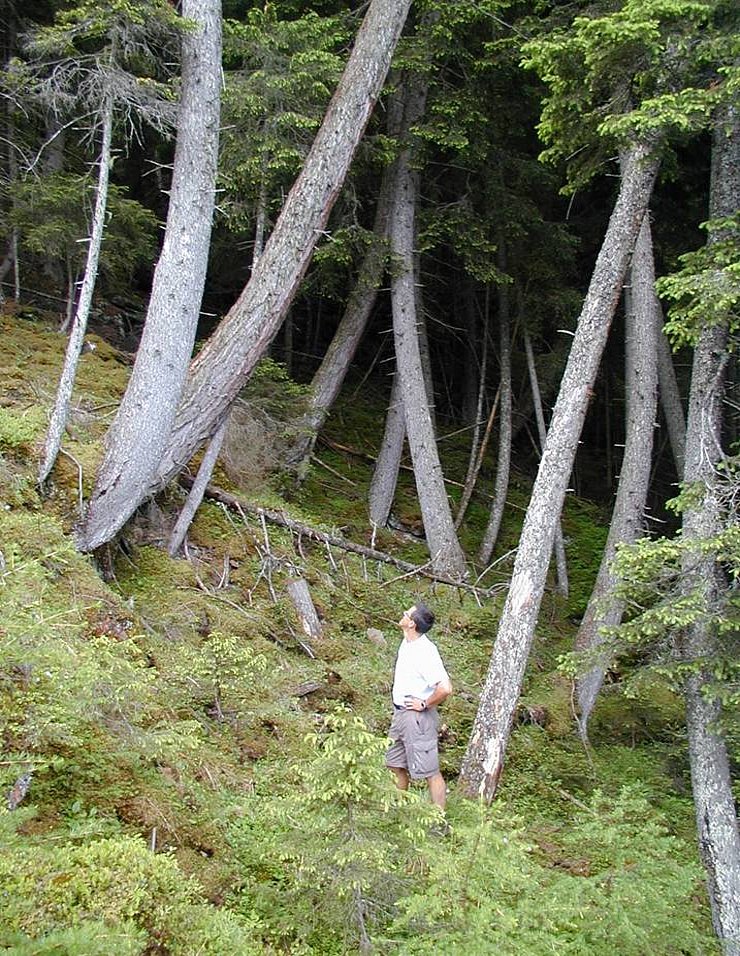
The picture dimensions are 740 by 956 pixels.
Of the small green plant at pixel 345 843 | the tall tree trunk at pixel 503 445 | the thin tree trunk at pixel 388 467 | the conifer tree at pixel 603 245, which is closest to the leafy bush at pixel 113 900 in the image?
the small green plant at pixel 345 843

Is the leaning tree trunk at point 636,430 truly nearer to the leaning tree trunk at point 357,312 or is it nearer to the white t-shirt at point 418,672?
the white t-shirt at point 418,672

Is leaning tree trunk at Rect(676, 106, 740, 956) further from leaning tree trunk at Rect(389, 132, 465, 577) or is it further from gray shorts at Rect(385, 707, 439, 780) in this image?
leaning tree trunk at Rect(389, 132, 465, 577)

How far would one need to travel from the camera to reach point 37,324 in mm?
11148

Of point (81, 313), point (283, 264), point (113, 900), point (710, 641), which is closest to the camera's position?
point (113, 900)

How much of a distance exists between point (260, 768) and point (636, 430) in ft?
18.7

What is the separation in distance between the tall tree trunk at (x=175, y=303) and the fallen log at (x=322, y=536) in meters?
1.79

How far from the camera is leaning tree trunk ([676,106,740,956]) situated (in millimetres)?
5836

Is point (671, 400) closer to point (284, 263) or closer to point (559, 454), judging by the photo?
point (559, 454)

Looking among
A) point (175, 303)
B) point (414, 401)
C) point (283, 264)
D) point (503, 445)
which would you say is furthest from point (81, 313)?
point (503, 445)

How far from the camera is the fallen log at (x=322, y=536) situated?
368 inches

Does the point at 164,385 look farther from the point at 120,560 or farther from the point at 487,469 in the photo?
the point at 487,469

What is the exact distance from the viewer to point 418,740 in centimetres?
560

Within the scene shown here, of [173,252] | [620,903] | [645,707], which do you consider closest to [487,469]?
[645,707]

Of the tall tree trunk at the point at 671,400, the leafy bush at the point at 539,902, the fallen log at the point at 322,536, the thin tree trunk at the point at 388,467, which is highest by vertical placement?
the tall tree trunk at the point at 671,400
